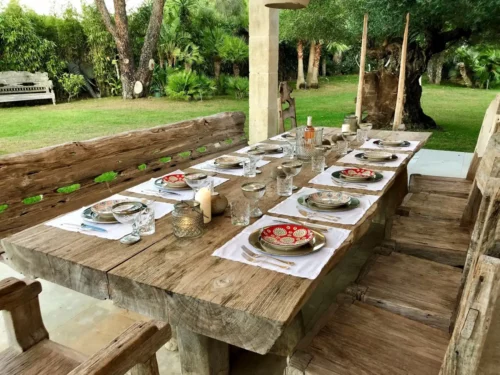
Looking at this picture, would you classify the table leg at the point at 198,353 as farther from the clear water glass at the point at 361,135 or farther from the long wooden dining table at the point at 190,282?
the clear water glass at the point at 361,135

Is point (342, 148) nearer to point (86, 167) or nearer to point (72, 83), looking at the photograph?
point (86, 167)

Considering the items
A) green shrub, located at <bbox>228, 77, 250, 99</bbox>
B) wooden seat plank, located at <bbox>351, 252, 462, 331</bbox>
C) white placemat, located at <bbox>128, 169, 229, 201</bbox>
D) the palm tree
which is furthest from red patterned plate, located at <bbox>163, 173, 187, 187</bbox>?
the palm tree

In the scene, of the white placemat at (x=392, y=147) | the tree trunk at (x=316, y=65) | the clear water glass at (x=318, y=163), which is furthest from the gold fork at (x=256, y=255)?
the tree trunk at (x=316, y=65)

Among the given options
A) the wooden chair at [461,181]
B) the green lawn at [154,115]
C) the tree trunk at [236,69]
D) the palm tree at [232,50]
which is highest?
the palm tree at [232,50]

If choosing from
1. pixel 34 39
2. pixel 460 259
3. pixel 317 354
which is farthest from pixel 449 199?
pixel 34 39

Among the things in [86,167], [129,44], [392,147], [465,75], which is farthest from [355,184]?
[465,75]

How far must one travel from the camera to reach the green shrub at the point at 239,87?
916 cm

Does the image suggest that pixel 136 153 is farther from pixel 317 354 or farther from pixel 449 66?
pixel 449 66

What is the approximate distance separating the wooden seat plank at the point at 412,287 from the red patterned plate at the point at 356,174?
0.34m

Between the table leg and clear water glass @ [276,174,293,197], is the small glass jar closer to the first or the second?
the table leg

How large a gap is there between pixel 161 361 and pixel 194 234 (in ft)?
2.29

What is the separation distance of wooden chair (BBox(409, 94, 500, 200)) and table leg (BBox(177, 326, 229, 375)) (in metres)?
1.71

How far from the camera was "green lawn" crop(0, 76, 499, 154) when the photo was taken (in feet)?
18.0

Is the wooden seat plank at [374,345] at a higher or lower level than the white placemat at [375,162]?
lower
